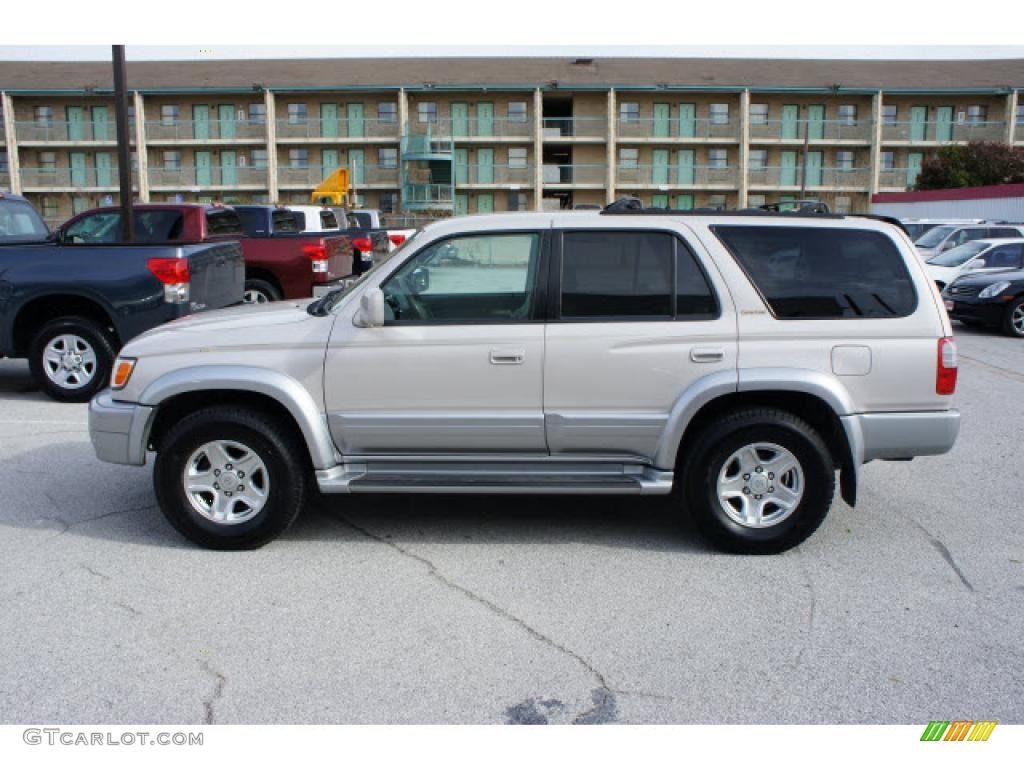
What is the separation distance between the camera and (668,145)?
54.7m

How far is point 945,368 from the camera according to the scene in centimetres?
484

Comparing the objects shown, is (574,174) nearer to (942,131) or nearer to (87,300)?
(942,131)

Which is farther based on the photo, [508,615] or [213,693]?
[508,615]

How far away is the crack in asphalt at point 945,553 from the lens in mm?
4684

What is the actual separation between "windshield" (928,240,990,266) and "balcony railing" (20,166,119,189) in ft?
160

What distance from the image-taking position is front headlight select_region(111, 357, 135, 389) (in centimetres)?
508

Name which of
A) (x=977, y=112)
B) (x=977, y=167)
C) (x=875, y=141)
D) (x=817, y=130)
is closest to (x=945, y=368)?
(x=977, y=167)

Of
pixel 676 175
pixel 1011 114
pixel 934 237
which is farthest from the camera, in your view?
pixel 676 175

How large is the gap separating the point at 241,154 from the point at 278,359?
175 feet

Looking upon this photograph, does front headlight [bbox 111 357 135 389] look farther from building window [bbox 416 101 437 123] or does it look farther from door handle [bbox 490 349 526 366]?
building window [bbox 416 101 437 123]

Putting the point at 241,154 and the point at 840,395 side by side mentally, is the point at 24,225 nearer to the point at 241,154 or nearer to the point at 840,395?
the point at 840,395

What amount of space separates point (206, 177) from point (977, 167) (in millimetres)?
41553

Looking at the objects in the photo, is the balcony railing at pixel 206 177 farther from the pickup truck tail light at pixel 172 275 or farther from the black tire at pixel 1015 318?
the pickup truck tail light at pixel 172 275
